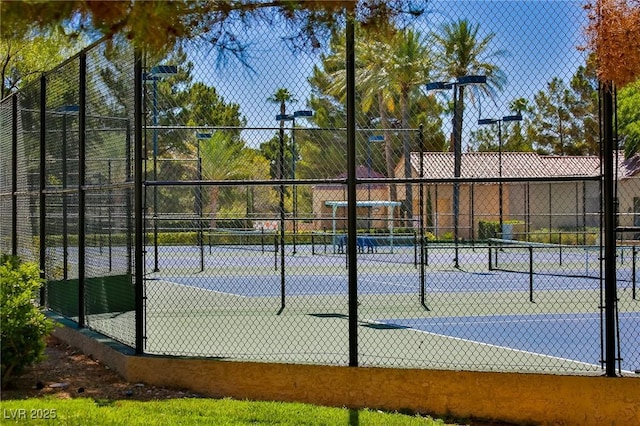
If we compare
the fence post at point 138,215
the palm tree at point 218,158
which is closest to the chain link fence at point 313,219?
the fence post at point 138,215

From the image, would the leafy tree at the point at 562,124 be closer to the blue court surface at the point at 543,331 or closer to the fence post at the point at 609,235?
the blue court surface at the point at 543,331

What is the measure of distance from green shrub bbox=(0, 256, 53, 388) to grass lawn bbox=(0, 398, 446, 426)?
0.75 meters

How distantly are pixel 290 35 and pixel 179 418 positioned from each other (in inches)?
119

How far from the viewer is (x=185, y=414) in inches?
279

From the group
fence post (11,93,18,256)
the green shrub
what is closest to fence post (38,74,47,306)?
fence post (11,93,18,256)

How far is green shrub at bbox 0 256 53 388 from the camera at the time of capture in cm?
820

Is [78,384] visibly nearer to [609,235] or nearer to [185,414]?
[185,414]

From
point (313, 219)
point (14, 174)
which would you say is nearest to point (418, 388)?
point (313, 219)

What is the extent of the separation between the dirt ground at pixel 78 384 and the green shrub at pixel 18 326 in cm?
25

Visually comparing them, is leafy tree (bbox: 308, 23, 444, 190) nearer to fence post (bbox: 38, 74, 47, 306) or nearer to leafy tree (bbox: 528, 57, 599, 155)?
fence post (bbox: 38, 74, 47, 306)

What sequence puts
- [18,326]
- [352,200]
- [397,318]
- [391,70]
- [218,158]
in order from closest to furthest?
[352,200] → [18,326] → [397,318] → [391,70] → [218,158]

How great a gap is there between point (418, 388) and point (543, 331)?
14.9 feet

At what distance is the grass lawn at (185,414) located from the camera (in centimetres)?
674

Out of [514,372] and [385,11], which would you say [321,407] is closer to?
[514,372]
